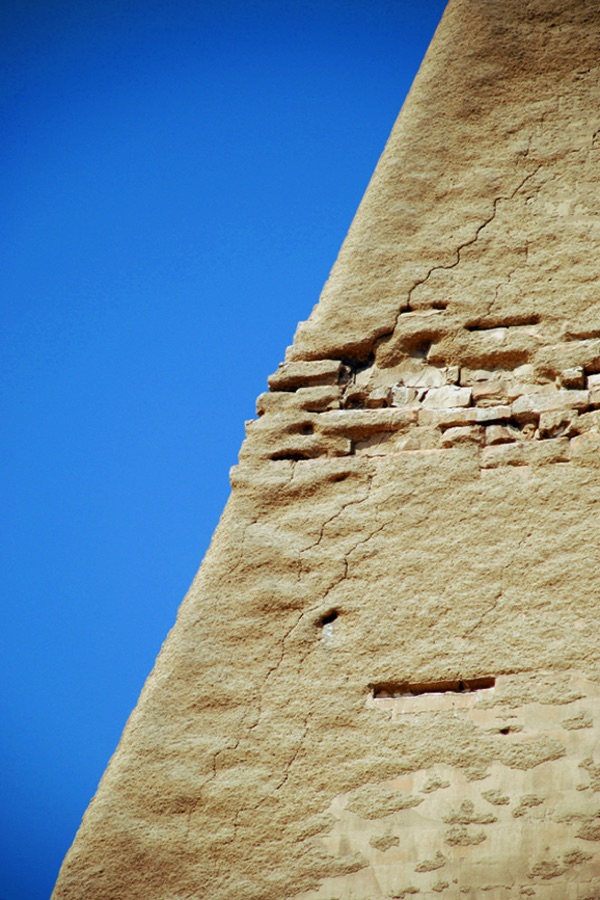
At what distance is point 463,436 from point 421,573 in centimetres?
54

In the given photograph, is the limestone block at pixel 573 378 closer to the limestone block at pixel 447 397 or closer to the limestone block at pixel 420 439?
the limestone block at pixel 447 397

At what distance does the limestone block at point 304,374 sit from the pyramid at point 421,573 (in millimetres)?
12

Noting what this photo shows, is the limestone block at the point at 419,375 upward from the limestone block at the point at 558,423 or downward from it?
upward

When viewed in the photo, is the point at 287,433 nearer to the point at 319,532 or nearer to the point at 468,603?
the point at 319,532

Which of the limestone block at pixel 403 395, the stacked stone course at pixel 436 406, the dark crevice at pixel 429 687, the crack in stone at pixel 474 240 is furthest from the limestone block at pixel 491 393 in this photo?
the dark crevice at pixel 429 687

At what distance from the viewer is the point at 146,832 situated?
13.8 ft

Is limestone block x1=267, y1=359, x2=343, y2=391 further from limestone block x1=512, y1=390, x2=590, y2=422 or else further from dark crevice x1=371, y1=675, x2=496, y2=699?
dark crevice x1=371, y1=675, x2=496, y2=699

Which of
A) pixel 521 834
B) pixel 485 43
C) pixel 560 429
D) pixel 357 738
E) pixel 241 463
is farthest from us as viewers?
pixel 485 43

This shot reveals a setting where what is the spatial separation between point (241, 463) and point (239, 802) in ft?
4.18

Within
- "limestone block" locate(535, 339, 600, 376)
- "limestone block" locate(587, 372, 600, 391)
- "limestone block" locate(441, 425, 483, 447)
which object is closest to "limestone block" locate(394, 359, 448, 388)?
"limestone block" locate(441, 425, 483, 447)

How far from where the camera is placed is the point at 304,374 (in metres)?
4.85

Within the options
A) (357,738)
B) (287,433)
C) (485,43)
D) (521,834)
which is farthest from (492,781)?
(485,43)

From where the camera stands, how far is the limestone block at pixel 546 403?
446 centimetres

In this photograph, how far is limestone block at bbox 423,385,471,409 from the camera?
4.61m
